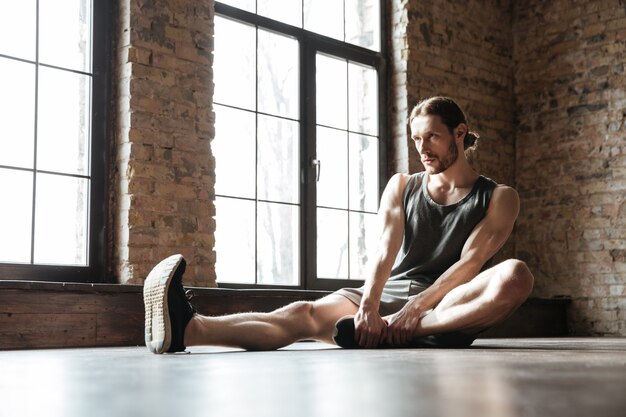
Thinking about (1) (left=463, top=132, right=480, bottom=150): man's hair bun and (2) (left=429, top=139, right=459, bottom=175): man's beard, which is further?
(1) (left=463, top=132, right=480, bottom=150): man's hair bun

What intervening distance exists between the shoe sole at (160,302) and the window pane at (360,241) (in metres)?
3.42

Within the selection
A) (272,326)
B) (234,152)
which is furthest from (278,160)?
(272,326)

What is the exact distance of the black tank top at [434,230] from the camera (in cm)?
333

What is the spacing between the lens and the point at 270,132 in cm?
568

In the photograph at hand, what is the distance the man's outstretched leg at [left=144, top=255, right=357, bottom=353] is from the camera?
2703 mm

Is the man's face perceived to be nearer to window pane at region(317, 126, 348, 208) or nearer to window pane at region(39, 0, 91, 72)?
window pane at region(39, 0, 91, 72)

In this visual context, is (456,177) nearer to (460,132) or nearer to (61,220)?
(460,132)

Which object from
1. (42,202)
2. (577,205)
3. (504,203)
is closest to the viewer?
(504,203)

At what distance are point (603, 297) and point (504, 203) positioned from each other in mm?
3875

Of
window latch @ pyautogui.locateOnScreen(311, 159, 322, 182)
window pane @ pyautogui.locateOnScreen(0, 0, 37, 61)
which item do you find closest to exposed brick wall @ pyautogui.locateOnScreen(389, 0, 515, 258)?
window latch @ pyautogui.locateOnScreen(311, 159, 322, 182)

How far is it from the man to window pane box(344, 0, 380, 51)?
3.05 meters

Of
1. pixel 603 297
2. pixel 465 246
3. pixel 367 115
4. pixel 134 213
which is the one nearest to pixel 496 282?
pixel 465 246

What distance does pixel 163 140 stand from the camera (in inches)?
189

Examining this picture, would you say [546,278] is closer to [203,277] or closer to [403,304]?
[203,277]
